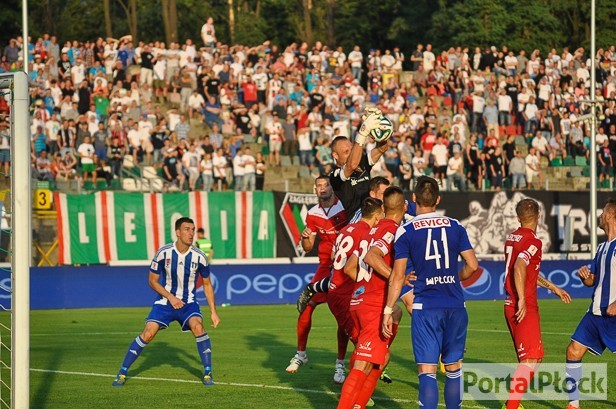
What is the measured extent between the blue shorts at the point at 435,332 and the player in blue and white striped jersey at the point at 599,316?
6.68 feet

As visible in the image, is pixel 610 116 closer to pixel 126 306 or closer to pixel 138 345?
pixel 126 306

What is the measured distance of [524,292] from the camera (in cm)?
1206

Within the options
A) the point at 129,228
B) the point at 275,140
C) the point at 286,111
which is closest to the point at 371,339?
the point at 129,228

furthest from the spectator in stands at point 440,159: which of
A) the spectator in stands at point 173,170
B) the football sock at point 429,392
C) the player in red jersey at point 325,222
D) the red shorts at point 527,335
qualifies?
the football sock at point 429,392

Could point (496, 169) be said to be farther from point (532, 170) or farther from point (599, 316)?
point (599, 316)

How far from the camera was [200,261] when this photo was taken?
15.0m

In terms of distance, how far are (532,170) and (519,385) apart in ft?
89.3

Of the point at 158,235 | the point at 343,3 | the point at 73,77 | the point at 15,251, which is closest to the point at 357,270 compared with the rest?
the point at 15,251

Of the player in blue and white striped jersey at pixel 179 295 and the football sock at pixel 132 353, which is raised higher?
the player in blue and white striped jersey at pixel 179 295

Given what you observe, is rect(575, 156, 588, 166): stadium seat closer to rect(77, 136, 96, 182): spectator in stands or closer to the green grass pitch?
the green grass pitch

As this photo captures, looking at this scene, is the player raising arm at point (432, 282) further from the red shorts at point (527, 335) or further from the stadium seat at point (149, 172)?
the stadium seat at point (149, 172)

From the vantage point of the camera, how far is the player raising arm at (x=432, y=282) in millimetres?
10359

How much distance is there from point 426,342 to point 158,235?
75.1 feet

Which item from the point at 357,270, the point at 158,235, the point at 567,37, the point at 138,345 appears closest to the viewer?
the point at 357,270
